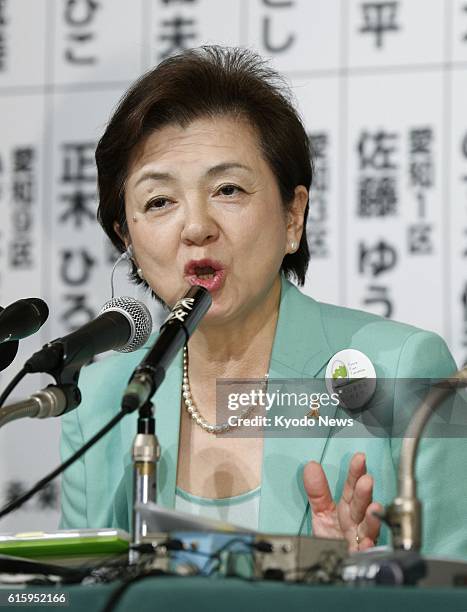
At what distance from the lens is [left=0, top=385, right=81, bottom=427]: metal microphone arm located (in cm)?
135

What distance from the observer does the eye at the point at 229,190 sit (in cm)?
222

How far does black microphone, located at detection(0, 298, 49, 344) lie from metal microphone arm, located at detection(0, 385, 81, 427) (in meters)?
0.20

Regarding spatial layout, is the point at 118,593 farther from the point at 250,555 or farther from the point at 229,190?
the point at 229,190

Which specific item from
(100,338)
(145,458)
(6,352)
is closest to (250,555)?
(145,458)

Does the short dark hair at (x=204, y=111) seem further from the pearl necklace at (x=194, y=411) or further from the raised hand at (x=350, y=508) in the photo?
the raised hand at (x=350, y=508)

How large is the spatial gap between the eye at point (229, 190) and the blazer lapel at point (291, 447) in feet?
1.00

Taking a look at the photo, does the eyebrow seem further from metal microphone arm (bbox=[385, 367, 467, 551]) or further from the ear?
metal microphone arm (bbox=[385, 367, 467, 551])

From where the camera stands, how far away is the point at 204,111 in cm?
230

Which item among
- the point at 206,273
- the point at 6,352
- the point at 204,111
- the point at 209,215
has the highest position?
the point at 204,111

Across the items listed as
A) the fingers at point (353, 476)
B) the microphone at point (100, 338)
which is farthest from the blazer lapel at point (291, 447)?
the microphone at point (100, 338)

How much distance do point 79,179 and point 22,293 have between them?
1.20 feet

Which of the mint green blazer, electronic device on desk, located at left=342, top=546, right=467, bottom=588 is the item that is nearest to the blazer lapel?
the mint green blazer

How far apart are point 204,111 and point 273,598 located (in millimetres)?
1449

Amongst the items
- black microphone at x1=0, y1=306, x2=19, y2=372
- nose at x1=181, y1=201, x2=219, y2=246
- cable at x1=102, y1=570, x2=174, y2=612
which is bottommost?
cable at x1=102, y1=570, x2=174, y2=612
